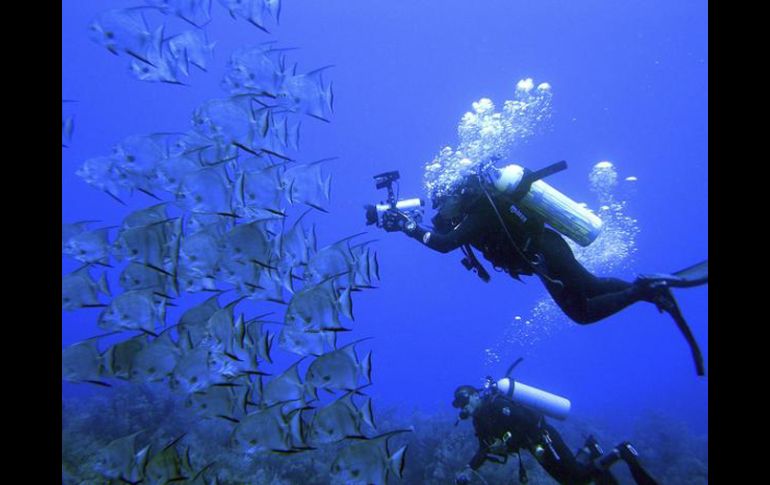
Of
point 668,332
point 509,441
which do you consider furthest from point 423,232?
point 668,332

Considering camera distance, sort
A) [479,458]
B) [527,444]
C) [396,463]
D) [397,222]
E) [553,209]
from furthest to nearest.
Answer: [527,444]
[479,458]
[397,222]
[553,209]
[396,463]

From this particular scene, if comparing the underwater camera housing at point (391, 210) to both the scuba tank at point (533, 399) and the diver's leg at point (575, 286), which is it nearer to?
the diver's leg at point (575, 286)

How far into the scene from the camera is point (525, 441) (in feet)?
19.9

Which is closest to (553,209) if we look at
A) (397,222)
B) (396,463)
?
(397,222)

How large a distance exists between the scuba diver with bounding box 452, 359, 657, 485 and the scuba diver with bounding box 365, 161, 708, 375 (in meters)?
1.69

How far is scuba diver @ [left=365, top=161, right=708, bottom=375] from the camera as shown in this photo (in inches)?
209

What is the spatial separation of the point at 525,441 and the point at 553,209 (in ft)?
10.5

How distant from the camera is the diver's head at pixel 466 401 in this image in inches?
247

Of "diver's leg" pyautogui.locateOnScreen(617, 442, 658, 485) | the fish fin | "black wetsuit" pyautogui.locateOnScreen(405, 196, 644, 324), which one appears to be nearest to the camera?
the fish fin

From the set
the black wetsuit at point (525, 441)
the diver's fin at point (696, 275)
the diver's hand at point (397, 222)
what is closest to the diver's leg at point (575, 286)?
the diver's fin at point (696, 275)

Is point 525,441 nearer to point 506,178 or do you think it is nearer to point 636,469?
point 636,469

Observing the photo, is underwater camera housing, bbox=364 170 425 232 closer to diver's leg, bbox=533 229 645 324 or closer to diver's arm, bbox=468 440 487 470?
diver's leg, bbox=533 229 645 324

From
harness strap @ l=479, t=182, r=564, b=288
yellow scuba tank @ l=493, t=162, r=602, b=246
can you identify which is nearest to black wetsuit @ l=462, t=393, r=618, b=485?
harness strap @ l=479, t=182, r=564, b=288
